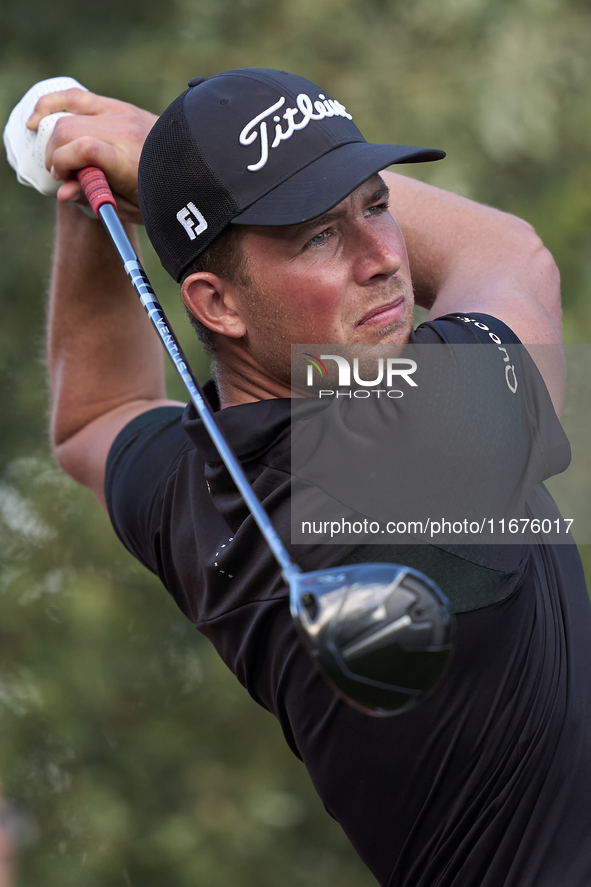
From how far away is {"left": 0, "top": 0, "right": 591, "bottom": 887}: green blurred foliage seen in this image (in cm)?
493

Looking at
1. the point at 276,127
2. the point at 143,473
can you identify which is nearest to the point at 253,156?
the point at 276,127

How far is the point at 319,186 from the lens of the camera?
1.72m

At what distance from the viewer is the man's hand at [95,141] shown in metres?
2.26

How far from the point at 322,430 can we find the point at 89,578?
366 centimetres

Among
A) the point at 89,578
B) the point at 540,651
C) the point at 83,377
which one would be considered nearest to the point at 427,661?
the point at 540,651

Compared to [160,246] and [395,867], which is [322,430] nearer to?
[160,246]

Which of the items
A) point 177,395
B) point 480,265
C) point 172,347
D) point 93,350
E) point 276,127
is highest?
point 276,127

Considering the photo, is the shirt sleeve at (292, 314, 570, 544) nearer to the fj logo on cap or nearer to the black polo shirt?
the black polo shirt

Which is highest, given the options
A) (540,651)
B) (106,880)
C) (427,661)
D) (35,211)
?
(427,661)

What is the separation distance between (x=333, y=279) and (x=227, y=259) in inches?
8.7

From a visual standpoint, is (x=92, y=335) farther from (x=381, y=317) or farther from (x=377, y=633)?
(x=377, y=633)

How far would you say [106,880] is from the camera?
4.91 meters

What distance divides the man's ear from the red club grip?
44 cm

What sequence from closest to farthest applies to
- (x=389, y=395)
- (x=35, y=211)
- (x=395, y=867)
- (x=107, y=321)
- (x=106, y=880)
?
(x=389, y=395) → (x=395, y=867) → (x=107, y=321) → (x=106, y=880) → (x=35, y=211)
